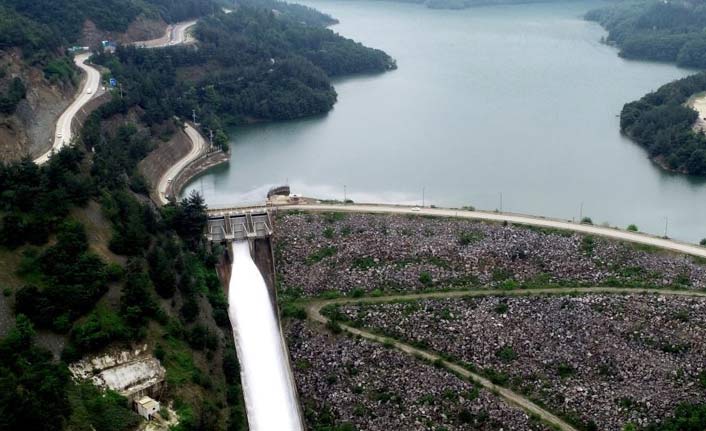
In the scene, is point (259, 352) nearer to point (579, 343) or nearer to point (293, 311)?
point (293, 311)

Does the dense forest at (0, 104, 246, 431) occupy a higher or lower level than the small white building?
higher

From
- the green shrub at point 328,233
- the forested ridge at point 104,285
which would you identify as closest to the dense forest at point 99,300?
the forested ridge at point 104,285

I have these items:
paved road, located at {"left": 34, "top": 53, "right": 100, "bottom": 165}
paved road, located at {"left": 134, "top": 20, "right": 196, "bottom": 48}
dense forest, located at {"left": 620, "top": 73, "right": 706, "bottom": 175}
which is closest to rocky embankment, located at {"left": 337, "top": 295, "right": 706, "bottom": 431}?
paved road, located at {"left": 34, "top": 53, "right": 100, "bottom": 165}

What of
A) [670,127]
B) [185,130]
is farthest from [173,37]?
[670,127]

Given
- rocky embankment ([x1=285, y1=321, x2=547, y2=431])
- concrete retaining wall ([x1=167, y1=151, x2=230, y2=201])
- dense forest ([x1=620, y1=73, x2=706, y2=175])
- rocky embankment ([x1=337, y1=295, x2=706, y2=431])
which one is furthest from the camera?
dense forest ([x1=620, y1=73, x2=706, y2=175])

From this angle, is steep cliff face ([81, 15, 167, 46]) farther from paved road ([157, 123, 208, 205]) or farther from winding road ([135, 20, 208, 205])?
paved road ([157, 123, 208, 205])

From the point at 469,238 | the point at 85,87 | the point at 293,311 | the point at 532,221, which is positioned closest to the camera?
the point at 293,311
